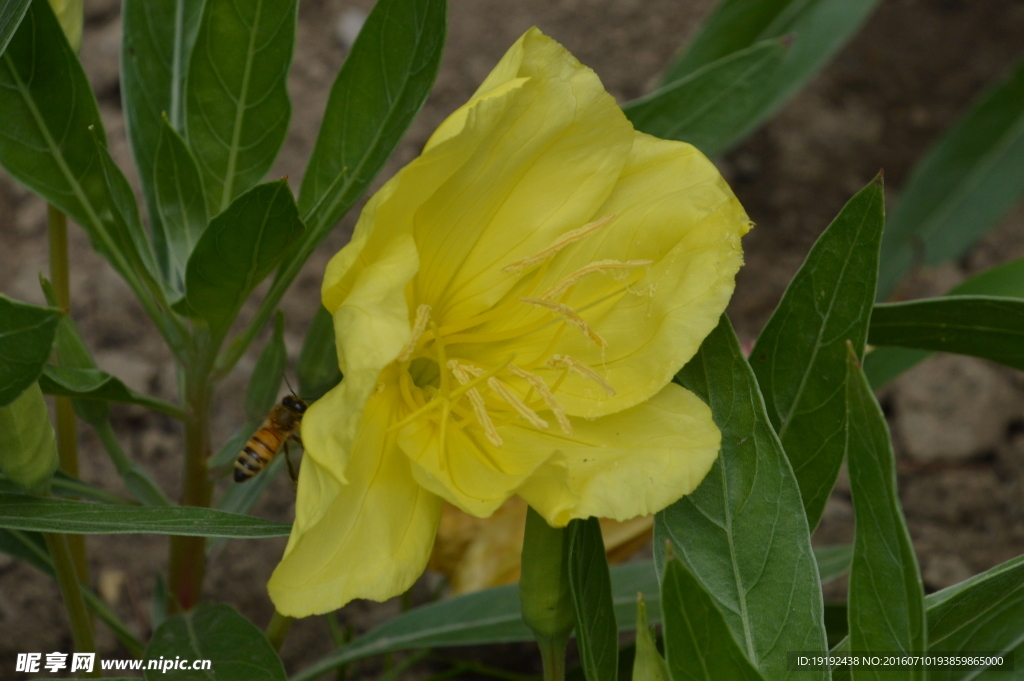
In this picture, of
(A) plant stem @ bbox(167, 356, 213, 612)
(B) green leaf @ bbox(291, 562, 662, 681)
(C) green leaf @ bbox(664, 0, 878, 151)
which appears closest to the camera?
(A) plant stem @ bbox(167, 356, 213, 612)

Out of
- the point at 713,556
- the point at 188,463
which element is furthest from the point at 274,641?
the point at 713,556

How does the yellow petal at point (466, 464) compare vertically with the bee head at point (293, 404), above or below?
below

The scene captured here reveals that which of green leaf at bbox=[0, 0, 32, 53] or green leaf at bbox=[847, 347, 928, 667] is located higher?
green leaf at bbox=[0, 0, 32, 53]

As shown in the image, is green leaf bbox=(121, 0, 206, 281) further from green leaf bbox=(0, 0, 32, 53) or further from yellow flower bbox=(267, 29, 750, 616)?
yellow flower bbox=(267, 29, 750, 616)

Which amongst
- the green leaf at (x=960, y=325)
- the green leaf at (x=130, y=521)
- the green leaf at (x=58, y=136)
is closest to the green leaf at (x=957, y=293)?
the green leaf at (x=960, y=325)

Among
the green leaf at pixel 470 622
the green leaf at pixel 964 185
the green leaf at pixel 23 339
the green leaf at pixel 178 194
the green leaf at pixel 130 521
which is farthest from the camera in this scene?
the green leaf at pixel 964 185

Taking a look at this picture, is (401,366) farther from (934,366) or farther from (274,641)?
(934,366)

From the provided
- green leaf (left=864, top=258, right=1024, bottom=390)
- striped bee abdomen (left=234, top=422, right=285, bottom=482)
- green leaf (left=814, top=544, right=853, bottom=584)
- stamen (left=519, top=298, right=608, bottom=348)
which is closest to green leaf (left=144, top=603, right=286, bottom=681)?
striped bee abdomen (left=234, top=422, right=285, bottom=482)

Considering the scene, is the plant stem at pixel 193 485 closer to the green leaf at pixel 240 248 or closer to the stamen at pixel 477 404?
the green leaf at pixel 240 248
